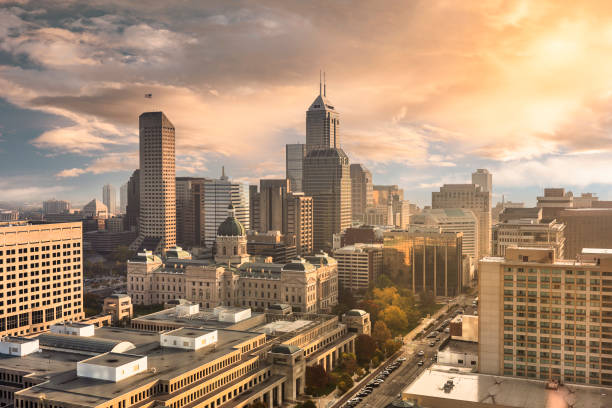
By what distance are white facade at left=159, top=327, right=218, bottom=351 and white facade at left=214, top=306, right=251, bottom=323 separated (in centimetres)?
2235

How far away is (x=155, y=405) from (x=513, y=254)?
63.4 m

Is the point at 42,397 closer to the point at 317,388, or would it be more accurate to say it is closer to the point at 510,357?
the point at 317,388

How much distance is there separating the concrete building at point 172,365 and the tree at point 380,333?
10.8 m

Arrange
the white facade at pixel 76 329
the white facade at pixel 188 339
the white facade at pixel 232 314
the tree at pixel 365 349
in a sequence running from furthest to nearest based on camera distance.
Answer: the white facade at pixel 232 314 < the tree at pixel 365 349 < the white facade at pixel 76 329 < the white facade at pixel 188 339

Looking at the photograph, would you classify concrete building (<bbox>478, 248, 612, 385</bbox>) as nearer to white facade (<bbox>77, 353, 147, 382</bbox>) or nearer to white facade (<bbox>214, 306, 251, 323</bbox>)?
white facade (<bbox>77, 353, 147, 382</bbox>)

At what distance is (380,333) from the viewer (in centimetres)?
14475

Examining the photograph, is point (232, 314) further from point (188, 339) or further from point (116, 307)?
point (116, 307)

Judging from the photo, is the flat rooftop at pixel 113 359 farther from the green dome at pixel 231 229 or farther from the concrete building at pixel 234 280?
the green dome at pixel 231 229

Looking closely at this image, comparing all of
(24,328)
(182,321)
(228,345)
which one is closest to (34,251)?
(24,328)

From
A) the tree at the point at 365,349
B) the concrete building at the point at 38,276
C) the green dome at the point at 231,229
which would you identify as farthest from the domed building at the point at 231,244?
the tree at the point at 365,349

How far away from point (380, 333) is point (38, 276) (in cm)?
8538

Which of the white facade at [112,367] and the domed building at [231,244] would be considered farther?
the domed building at [231,244]

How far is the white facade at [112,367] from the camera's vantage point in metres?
88.3

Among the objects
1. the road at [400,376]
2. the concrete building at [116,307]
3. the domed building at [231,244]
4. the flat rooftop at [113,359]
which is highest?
the domed building at [231,244]
